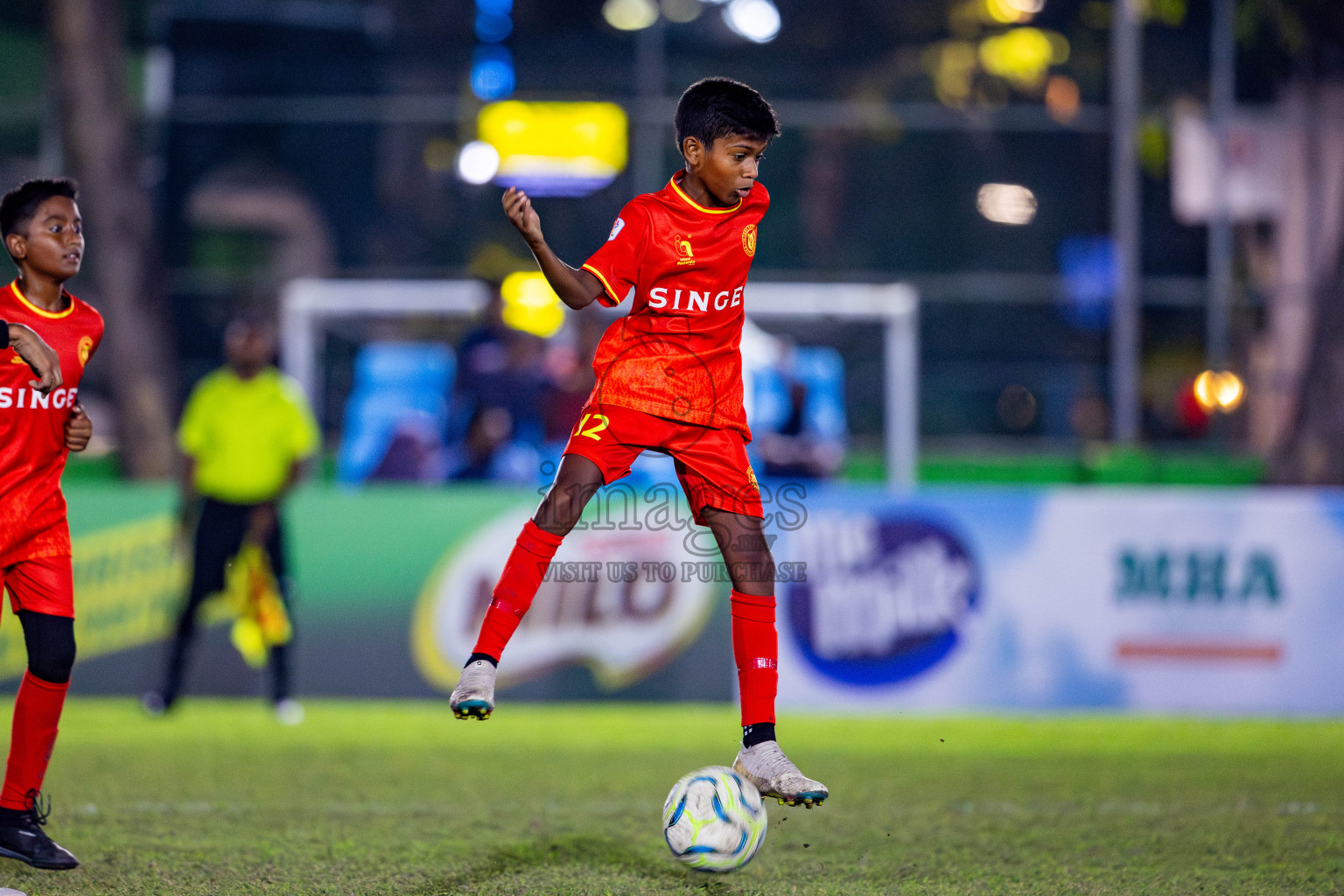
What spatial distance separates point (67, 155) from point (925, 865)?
10326mm

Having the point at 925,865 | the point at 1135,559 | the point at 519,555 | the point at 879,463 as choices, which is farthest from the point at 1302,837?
the point at 879,463

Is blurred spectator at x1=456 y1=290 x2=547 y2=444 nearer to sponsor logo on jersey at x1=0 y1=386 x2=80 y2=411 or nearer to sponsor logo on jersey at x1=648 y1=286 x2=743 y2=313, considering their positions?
sponsor logo on jersey at x1=0 y1=386 x2=80 y2=411

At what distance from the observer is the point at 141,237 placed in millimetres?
12203

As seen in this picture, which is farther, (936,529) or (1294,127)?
(1294,127)

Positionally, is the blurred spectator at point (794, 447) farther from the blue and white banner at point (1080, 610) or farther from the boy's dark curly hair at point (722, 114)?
the boy's dark curly hair at point (722, 114)

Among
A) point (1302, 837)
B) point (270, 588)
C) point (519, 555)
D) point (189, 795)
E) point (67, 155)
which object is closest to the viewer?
point (519, 555)

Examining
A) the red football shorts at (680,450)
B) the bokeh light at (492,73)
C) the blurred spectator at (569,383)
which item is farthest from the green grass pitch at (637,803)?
the bokeh light at (492,73)

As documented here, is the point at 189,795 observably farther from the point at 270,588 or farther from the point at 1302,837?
the point at 1302,837

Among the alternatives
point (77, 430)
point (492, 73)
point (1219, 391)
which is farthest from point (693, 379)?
point (1219, 391)

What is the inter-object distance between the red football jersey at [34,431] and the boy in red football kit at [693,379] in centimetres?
135

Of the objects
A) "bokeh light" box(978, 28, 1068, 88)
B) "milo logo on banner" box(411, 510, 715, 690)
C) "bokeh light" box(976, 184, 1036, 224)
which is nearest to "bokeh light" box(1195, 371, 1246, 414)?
"bokeh light" box(976, 184, 1036, 224)

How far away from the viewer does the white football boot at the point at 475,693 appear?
149 inches

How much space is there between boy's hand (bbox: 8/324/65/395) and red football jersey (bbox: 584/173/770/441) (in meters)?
1.51

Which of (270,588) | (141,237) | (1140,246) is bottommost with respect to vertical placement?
(270,588)
